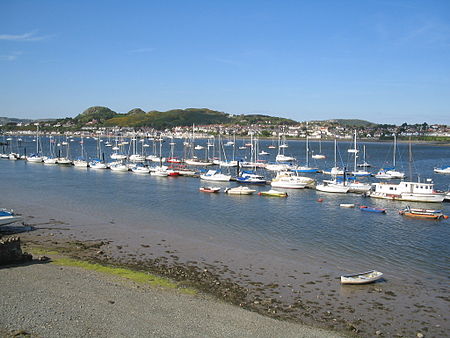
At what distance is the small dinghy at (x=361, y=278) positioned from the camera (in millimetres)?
20312

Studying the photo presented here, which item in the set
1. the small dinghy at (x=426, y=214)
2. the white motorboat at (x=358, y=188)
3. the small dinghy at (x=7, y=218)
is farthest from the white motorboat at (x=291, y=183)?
the small dinghy at (x=7, y=218)

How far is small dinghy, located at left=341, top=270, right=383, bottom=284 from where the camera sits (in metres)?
20.3

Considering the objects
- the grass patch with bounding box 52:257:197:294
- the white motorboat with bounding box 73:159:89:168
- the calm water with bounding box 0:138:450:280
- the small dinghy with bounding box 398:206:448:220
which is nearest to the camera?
the grass patch with bounding box 52:257:197:294

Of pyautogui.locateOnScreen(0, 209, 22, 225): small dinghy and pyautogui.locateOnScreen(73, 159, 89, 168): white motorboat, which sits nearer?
pyautogui.locateOnScreen(0, 209, 22, 225): small dinghy

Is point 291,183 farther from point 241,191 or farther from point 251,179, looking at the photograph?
point 241,191

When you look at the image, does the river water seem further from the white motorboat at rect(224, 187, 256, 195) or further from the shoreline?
the shoreline

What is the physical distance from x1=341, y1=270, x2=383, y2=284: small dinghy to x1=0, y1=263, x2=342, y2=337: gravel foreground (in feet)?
Result: 18.2

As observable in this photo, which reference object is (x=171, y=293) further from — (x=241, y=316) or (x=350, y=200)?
(x=350, y=200)

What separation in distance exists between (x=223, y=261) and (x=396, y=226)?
17.8 meters

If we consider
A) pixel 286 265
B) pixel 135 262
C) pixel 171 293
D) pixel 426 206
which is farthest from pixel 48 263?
pixel 426 206

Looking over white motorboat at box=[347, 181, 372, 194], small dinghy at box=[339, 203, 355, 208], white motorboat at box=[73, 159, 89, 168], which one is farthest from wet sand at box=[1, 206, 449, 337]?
white motorboat at box=[73, 159, 89, 168]

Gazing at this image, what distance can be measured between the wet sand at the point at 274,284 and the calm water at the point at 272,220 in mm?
2173

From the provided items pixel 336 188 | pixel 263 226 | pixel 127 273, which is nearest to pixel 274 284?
pixel 127 273

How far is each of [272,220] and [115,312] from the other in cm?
2204
